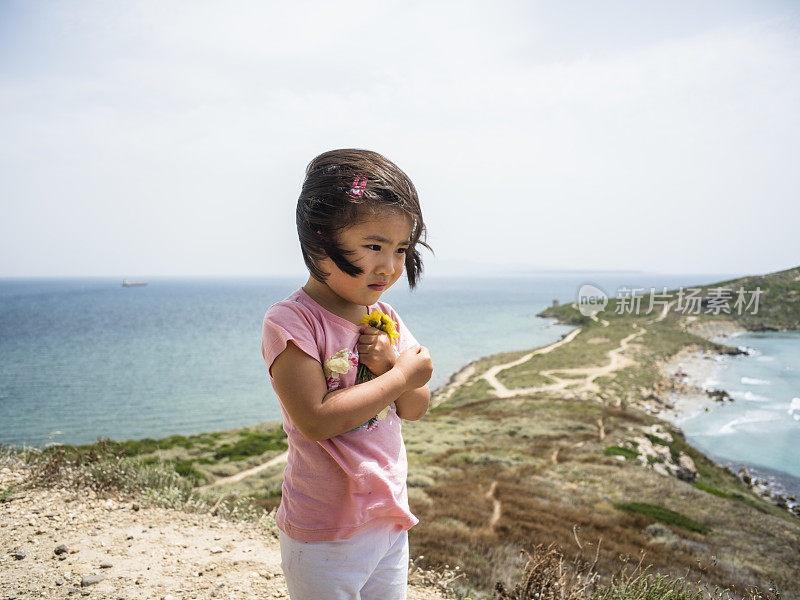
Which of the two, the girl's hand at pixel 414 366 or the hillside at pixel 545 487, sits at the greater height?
the girl's hand at pixel 414 366

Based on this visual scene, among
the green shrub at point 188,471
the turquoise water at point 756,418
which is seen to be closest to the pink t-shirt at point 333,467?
the green shrub at point 188,471

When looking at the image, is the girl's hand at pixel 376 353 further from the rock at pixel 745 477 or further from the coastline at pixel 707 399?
the rock at pixel 745 477

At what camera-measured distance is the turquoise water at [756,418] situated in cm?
1939

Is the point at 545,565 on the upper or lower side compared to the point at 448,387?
upper

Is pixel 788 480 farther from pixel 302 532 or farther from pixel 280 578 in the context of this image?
pixel 302 532

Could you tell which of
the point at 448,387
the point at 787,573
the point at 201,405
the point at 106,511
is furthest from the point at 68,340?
the point at 787,573

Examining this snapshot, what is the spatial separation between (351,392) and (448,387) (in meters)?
35.8

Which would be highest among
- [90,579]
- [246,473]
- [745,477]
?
[90,579]

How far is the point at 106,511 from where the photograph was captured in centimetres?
450

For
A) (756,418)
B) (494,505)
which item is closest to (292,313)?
(494,505)

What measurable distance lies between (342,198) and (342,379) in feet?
1.96

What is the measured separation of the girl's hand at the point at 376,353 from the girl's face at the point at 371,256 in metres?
0.13

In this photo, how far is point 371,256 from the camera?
1478 millimetres

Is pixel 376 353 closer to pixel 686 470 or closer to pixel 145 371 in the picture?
pixel 686 470
